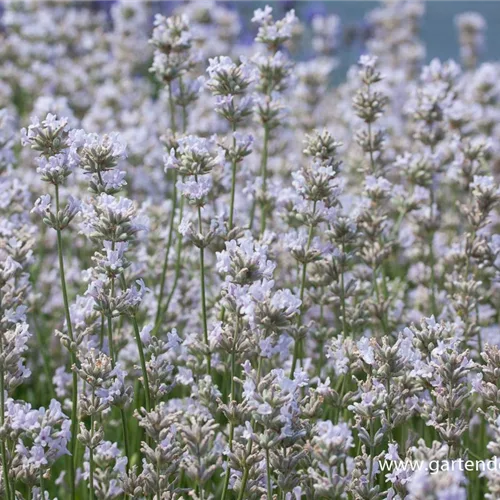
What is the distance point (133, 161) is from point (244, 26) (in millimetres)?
4903

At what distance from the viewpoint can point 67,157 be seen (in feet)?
6.90

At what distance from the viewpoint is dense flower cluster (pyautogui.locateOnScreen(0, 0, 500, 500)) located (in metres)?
1.86

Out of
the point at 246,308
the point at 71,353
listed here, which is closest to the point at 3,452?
the point at 71,353

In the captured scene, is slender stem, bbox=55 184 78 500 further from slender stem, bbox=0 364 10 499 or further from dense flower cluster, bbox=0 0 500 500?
slender stem, bbox=0 364 10 499

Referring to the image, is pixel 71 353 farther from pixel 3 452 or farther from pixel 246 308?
pixel 246 308

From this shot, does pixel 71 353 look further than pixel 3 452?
Yes

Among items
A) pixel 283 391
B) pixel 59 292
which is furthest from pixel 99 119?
pixel 283 391

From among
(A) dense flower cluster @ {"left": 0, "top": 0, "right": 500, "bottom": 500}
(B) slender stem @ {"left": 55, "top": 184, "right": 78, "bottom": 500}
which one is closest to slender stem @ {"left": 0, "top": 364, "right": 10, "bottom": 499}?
(A) dense flower cluster @ {"left": 0, "top": 0, "right": 500, "bottom": 500}

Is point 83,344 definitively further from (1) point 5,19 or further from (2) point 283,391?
(1) point 5,19

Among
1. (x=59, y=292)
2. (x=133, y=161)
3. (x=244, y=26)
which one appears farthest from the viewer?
(x=244, y=26)

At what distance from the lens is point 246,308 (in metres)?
1.81

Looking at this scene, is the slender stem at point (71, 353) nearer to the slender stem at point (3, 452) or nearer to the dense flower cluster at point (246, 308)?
the dense flower cluster at point (246, 308)

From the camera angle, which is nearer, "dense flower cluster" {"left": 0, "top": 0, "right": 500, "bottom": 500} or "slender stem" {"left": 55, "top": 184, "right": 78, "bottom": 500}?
"dense flower cluster" {"left": 0, "top": 0, "right": 500, "bottom": 500}

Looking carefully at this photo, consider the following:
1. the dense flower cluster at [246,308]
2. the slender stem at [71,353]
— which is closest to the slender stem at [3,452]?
the dense flower cluster at [246,308]
